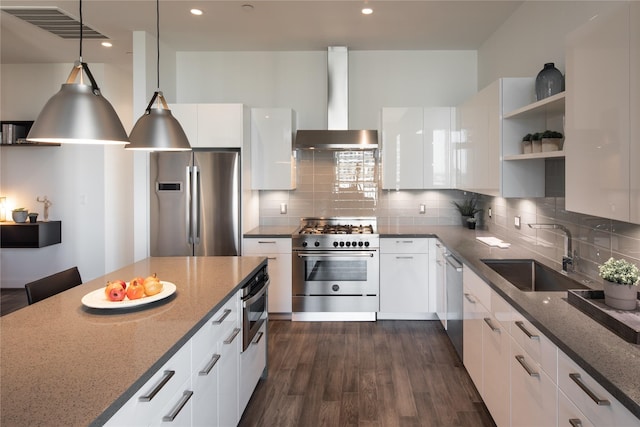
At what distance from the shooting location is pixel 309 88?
5141 millimetres

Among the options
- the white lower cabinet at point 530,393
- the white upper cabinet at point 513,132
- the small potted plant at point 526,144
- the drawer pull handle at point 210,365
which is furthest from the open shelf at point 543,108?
the drawer pull handle at point 210,365

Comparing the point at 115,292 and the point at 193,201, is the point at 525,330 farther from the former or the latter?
the point at 193,201

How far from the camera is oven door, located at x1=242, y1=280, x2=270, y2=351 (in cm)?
256

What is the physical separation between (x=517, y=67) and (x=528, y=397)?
294 cm

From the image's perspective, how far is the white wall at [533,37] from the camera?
2.89 meters

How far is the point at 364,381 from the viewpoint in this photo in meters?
3.23

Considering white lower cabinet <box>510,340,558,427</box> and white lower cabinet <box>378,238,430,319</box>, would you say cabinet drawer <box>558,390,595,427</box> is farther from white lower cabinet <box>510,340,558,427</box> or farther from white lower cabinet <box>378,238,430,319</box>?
white lower cabinet <box>378,238,430,319</box>

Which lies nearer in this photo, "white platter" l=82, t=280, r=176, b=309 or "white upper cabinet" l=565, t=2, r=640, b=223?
"white upper cabinet" l=565, t=2, r=640, b=223

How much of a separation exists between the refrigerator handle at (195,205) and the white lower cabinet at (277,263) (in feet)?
1.63

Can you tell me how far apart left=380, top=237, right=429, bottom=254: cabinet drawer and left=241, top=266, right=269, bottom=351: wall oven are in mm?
1784

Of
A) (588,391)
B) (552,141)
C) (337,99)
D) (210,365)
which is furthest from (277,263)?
(588,391)

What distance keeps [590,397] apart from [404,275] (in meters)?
3.15

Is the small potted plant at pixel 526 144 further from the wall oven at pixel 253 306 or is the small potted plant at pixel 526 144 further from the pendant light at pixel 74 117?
the pendant light at pixel 74 117

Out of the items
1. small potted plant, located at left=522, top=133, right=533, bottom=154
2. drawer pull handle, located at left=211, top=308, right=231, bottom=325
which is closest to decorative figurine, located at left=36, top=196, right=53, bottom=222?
drawer pull handle, located at left=211, top=308, right=231, bottom=325
